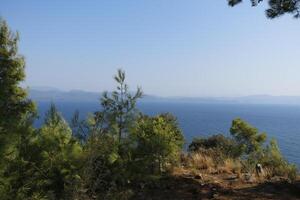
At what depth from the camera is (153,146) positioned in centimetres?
918

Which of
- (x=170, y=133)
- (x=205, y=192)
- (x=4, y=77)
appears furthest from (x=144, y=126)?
(x=4, y=77)

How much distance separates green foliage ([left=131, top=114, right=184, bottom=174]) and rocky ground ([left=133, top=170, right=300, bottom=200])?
36 centimetres

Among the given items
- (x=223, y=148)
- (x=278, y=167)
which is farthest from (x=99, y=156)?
(x=223, y=148)

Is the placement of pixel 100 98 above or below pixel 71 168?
above

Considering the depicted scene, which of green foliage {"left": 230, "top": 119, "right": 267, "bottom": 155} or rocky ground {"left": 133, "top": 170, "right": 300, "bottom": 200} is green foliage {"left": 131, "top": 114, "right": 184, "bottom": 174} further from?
green foliage {"left": 230, "top": 119, "right": 267, "bottom": 155}

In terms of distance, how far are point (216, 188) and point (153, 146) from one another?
1.57 metres

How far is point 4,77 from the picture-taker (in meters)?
17.8

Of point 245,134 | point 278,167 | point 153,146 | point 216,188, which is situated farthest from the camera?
point 245,134

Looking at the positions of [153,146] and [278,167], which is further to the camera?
[278,167]

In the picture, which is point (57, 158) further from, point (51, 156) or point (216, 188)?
point (216, 188)

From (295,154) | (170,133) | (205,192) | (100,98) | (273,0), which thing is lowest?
(295,154)

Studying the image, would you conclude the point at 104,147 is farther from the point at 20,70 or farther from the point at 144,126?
the point at 20,70

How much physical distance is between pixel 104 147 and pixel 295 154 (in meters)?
78.7

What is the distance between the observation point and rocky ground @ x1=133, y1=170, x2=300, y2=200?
7.98 metres
